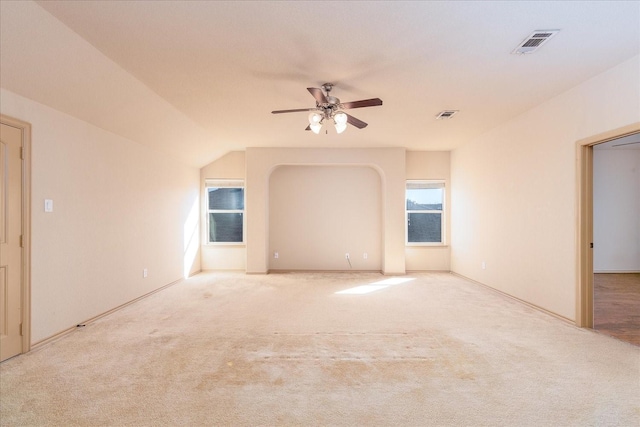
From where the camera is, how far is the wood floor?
10.2 feet

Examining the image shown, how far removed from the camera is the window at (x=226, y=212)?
6.77 metres

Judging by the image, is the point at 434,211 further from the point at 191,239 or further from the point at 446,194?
the point at 191,239

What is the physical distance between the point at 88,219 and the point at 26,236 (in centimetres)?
75

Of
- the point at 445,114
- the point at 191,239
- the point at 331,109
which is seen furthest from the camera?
the point at 191,239

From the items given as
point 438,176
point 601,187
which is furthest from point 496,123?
point 601,187

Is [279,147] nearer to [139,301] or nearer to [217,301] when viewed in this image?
[217,301]

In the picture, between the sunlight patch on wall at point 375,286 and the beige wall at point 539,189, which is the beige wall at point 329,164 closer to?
the sunlight patch on wall at point 375,286

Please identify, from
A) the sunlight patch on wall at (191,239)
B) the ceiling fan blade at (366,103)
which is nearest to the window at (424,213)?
the ceiling fan blade at (366,103)

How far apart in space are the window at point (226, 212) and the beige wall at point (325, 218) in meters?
0.72

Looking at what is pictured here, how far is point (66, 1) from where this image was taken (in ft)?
6.46

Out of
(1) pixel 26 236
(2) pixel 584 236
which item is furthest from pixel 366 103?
(1) pixel 26 236

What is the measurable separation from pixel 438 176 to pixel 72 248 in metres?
6.40

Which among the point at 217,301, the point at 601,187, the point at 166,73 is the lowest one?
the point at 217,301

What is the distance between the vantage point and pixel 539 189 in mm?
3857
